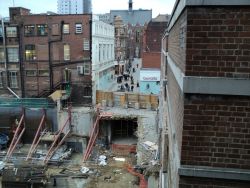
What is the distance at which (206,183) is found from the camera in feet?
16.6

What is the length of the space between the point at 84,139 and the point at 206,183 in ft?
84.5

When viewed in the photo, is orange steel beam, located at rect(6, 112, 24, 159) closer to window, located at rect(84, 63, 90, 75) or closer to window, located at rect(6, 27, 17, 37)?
window, located at rect(84, 63, 90, 75)

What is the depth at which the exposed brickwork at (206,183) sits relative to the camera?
16.3 feet

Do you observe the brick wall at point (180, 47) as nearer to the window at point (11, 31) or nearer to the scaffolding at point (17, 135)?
the scaffolding at point (17, 135)

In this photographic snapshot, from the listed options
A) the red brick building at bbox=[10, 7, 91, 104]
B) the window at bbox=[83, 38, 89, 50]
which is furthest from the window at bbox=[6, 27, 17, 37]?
the window at bbox=[83, 38, 89, 50]

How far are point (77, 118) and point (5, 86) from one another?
1151cm

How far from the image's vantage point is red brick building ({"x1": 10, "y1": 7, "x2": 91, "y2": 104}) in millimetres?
35250

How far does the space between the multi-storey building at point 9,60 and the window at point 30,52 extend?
1058mm

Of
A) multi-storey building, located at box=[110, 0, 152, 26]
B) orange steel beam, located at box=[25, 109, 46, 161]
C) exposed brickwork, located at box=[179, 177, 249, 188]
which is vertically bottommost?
orange steel beam, located at box=[25, 109, 46, 161]

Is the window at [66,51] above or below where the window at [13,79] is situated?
above

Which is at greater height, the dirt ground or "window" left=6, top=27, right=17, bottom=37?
"window" left=6, top=27, right=17, bottom=37

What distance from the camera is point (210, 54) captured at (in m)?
4.66

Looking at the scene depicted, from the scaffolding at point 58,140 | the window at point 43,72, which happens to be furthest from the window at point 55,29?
the scaffolding at point 58,140

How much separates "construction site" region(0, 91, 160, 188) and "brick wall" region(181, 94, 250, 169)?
17030 millimetres
